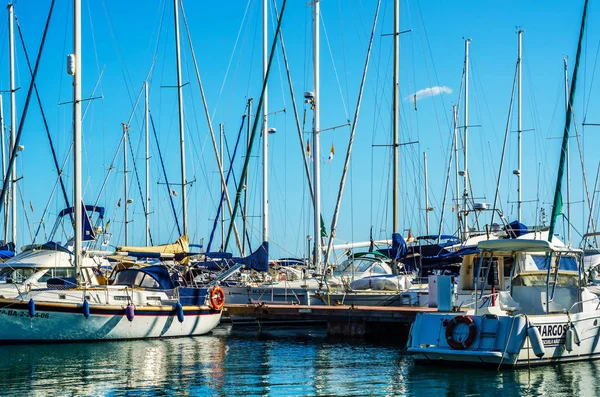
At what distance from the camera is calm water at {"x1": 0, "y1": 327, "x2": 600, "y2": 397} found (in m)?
18.0

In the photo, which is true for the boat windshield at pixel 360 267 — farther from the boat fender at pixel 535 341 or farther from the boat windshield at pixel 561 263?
the boat fender at pixel 535 341

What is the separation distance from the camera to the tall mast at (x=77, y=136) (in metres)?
27.7

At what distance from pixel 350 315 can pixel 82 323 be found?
8.42 metres

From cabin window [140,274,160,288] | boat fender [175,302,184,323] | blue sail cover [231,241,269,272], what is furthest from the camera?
blue sail cover [231,241,269,272]

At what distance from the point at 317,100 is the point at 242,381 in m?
18.7

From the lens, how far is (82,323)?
1023 inches

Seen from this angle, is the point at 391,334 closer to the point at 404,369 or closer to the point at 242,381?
the point at 404,369

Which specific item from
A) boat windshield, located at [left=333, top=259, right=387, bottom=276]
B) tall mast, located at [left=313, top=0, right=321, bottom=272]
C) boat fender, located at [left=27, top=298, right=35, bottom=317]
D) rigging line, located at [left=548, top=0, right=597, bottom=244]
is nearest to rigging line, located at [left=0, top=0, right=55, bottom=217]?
boat fender, located at [left=27, top=298, right=35, bottom=317]

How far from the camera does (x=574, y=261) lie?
901 inches

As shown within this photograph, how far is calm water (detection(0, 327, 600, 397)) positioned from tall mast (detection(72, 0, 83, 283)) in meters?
3.71

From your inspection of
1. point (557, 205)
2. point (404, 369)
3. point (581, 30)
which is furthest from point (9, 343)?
point (581, 30)

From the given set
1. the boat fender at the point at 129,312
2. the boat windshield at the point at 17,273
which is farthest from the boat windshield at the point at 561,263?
the boat windshield at the point at 17,273

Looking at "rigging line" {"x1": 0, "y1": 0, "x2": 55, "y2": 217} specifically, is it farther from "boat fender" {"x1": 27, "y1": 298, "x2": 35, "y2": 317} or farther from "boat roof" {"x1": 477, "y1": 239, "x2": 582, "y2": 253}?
"boat roof" {"x1": 477, "y1": 239, "x2": 582, "y2": 253}

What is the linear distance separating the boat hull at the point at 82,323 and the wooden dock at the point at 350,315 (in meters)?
2.70
